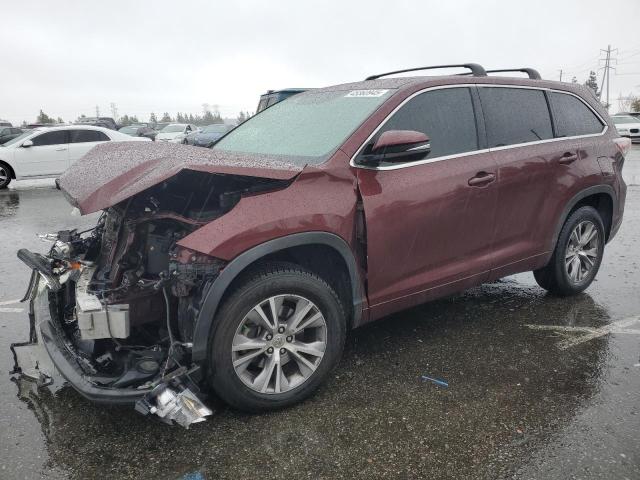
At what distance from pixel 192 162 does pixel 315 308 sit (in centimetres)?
102

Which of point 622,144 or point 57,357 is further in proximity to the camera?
point 622,144

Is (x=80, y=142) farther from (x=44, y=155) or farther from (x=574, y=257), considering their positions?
(x=574, y=257)

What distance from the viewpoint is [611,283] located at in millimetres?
5047

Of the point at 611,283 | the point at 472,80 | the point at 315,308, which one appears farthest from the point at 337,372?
the point at 611,283

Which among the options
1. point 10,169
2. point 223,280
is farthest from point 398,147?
point 10,169

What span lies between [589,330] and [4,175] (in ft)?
45.1

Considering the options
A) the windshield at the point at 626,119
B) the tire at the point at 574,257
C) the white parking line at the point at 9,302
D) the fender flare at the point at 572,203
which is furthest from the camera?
the windshield at the point at 626,119

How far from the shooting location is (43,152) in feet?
43.1

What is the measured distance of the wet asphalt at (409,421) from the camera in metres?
2.45

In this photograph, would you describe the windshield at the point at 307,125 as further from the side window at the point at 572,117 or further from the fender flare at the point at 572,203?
the fender flare at the point at 572,203

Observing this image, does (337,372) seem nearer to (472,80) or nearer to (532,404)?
(532,404)

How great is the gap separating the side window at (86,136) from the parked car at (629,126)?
22915 mm

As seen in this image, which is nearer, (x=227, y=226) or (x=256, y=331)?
(x=227, y=226)

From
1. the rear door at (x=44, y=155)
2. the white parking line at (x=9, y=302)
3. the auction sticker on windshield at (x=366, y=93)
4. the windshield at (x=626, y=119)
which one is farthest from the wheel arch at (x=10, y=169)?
the windshield at (x=626, y=119)
